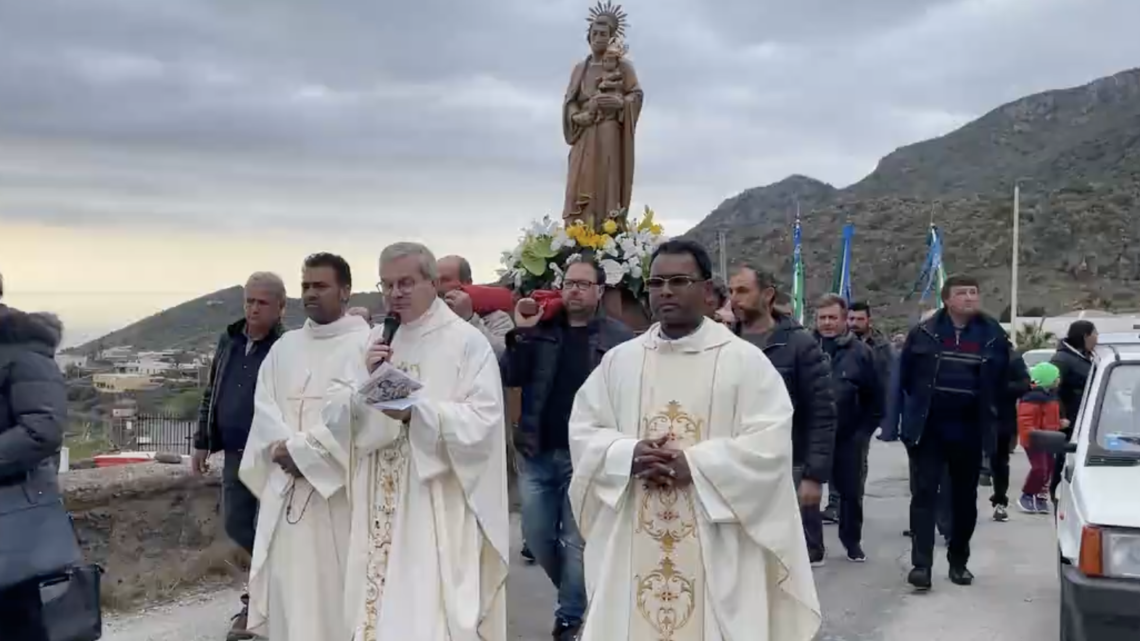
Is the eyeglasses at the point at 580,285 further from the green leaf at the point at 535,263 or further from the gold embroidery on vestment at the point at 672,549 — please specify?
the gold embroidery on vestment at the point at 672,549

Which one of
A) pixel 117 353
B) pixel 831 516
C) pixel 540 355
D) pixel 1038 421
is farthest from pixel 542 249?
pixel 117 353

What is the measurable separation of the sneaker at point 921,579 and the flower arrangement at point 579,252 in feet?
8.43

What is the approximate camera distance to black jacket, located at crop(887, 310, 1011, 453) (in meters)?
7.36

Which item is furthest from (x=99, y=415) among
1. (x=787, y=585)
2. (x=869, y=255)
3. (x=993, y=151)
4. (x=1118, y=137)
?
(x=993, y=151)

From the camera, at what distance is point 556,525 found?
6.26 meters

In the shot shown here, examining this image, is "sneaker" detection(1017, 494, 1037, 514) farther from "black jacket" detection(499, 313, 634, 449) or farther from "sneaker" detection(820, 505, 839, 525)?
"black jacket" detection(499, 313, 634, 449)

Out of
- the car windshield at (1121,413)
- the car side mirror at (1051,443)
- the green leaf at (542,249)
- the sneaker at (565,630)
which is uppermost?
the green leaf at (542,249)

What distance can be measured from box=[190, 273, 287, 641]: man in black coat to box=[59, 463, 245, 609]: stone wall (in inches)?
46.9

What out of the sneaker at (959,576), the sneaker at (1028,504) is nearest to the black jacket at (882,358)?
the sneaker at (959,576)

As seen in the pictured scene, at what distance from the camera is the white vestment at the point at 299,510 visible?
213 inches

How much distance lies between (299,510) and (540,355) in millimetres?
1468

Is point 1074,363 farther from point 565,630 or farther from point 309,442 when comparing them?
point 309,442

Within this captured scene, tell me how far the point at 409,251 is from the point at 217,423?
6.00 feet

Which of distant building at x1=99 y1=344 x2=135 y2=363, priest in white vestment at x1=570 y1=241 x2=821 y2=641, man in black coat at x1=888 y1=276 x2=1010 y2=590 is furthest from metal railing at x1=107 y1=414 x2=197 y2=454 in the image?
priest in white vestment at x1=570 y1=241 x2=821 y2=641
